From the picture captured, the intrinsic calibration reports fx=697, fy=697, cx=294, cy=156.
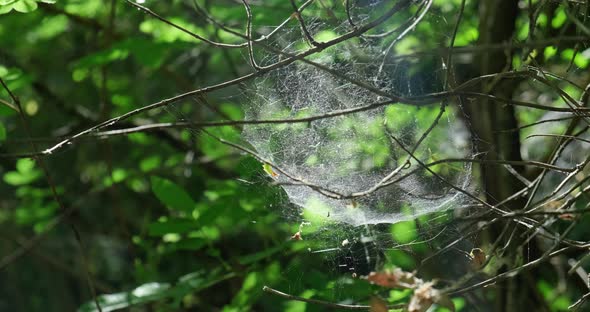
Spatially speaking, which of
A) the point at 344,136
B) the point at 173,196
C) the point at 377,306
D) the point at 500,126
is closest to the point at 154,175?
the point at 173,196

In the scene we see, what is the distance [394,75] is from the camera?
2.53 metres

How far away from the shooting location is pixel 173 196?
2510 millimetres

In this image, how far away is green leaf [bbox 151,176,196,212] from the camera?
2.49m

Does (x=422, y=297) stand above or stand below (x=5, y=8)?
below

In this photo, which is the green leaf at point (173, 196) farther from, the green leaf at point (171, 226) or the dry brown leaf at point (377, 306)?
the dry brown leaf at point (377, 306)

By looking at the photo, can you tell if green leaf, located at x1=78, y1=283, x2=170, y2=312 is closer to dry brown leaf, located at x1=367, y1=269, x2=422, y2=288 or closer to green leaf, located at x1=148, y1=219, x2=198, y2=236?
green leaf, located at x1=148, y1=219, x2=198, y2=236

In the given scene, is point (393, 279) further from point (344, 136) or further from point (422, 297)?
point (344, 136)

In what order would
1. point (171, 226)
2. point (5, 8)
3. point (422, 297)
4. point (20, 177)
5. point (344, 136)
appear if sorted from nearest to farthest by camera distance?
point (422, 297) < point (5, 8) < point (344, 136) < point (171, 226) < point (20, 177)

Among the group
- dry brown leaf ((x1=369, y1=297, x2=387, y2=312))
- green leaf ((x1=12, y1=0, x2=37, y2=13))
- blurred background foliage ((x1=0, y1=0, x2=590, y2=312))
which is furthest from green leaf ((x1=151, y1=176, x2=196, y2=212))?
dry brown leaf ((x1=369, y1=297, x2=387, y2=312))

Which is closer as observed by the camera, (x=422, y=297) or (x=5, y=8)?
(x=422, y=297)

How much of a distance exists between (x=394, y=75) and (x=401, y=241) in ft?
2.10

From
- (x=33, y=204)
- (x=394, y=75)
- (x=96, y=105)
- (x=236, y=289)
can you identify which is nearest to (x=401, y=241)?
(x=394, y=75)

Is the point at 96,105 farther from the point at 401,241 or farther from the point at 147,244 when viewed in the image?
the point at 401,241

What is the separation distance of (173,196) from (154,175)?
91 centimetres
